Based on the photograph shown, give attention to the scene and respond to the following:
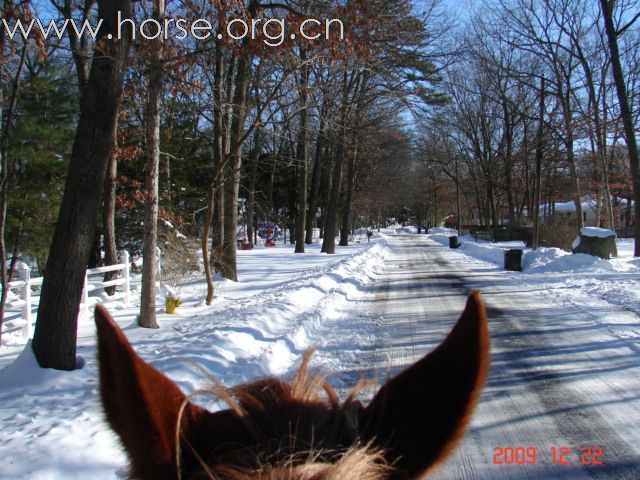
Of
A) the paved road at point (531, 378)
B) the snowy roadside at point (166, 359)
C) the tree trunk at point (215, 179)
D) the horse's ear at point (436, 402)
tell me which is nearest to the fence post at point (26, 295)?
the snowy roadside at point (166, 359)

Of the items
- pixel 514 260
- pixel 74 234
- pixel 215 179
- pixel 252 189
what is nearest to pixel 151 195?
pixel 215 179

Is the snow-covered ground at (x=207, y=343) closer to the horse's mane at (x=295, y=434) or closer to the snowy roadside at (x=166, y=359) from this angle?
the snowy roadside at (x=166, y=359)

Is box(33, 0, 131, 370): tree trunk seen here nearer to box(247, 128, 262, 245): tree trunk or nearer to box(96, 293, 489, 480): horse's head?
box(96, 293, 489, 480): horse's head

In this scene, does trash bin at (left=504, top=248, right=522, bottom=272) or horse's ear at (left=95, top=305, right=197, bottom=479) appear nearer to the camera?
horse's ear at (left=95, top=305, right=197, bottom=479)

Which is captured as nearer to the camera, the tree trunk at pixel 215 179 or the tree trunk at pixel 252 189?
the tree trunk at pixel 215 179

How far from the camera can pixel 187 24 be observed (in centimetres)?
704

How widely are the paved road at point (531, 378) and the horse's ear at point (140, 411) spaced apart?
690mm

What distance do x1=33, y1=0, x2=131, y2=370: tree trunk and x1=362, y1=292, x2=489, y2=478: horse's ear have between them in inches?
202

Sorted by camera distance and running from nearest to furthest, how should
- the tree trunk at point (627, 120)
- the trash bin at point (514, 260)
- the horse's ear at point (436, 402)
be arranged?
the horse's ear at point (436, 402) → the tree trunk at point (627, 120) → the trash bin at point (514, 260)

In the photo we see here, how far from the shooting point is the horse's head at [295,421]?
3.16 ft

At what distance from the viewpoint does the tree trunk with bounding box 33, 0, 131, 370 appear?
5.35m

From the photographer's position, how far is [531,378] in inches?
218

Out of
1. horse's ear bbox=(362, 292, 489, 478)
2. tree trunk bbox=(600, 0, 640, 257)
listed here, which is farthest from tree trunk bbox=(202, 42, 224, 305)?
tree trunk bbox=(600, 0, 640, 257)

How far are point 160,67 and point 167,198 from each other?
976cm
